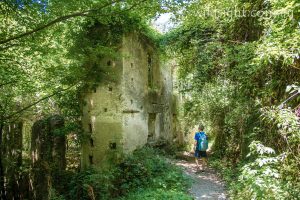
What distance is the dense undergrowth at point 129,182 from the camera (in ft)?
25.4

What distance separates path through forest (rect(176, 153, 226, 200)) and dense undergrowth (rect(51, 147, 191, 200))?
33 cm

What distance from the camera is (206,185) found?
848cm

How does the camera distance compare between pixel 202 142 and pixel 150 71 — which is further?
pixel 150 71

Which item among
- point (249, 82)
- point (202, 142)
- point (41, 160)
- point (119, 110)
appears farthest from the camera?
point (202, 142)


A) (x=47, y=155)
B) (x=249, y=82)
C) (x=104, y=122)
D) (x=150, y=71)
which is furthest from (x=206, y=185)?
(x=150, y=71)

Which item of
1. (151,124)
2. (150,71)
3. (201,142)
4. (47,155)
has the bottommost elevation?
(47,155)

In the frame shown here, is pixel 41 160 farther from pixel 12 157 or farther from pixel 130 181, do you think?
pixel 130 181

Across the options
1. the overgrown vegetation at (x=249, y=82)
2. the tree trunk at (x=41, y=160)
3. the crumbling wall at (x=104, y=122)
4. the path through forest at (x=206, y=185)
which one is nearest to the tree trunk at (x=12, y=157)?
the tree trunk at (x=41, y=160)

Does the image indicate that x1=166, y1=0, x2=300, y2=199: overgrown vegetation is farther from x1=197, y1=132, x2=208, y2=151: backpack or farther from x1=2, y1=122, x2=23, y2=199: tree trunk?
x1=2, y1=122, x2=23, y2=199: tree trunk

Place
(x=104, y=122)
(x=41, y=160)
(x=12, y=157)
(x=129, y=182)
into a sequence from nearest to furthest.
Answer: (x=129, y=182) < (x=41, y=160) < (x=104, y=122) < (x=12, y=157)

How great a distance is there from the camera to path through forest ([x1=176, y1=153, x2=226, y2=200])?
7512mm

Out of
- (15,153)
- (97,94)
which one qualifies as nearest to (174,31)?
(97,94)

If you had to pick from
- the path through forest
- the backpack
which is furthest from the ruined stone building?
the path through forest

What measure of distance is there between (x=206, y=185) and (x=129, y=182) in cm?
236
